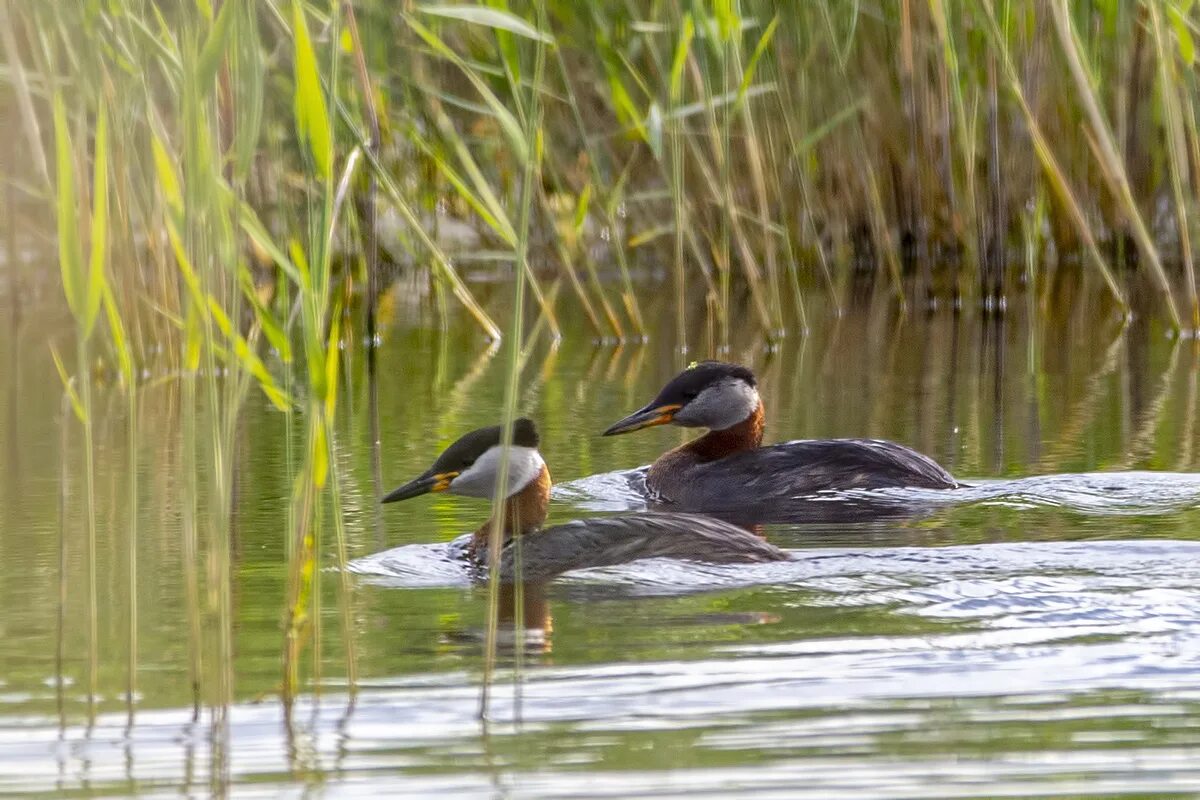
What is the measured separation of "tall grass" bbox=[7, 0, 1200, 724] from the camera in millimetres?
3994

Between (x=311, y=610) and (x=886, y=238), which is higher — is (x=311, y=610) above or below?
below

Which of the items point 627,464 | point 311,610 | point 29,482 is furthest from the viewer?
point 627,464

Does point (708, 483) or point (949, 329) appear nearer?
point (708, 483)

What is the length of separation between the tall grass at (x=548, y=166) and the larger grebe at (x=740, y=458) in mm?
726

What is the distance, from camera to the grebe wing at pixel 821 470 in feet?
24.2

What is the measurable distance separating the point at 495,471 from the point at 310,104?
2.73m

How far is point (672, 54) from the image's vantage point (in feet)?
33.4

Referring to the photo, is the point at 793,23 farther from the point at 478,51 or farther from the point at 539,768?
the point at 539,768

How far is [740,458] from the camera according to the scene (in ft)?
26.2

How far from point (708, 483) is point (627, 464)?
0.56 metres

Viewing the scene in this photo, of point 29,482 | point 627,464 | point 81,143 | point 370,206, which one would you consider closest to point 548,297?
point 370,206

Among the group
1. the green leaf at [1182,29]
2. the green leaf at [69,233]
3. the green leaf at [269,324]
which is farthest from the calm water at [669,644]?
the green leaf at [1182,29]

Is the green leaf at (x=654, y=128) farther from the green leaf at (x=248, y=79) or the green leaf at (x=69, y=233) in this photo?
the green leaf at (x=69, y=233)

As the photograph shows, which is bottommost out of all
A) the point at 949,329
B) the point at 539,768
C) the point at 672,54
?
the point at 539,768
